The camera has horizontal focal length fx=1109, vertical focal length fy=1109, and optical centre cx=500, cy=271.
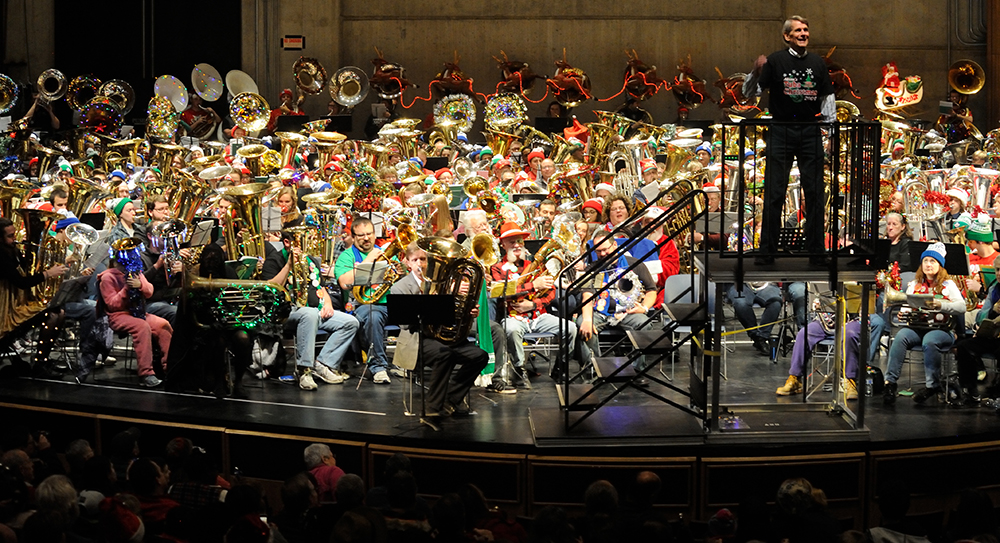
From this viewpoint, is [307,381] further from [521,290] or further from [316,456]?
[316,456]

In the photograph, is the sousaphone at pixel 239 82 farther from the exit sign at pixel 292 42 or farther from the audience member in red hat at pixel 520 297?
the audience member in red hat at pixel 520 297

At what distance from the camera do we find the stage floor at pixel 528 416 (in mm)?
6617

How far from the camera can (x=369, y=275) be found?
328 inches

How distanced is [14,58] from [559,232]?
14.2 meters

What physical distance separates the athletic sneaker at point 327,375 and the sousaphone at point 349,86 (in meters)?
10.8

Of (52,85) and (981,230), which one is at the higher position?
(52,85)

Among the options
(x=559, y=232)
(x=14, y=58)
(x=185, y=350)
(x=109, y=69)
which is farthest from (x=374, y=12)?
(x=185, y=350)

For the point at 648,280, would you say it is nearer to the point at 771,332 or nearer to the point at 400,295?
the point at 771,332

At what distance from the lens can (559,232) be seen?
924 cm

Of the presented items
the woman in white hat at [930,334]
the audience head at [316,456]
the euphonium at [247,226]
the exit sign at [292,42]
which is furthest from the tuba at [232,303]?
the exit sign at [292,42]

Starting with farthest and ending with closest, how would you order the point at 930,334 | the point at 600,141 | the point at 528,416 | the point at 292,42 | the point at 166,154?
the point at 292,42 < the point at 600,141 < the point at 166,154 < the point at 930,334 < the point at 528,416

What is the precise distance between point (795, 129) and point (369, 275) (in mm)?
3312

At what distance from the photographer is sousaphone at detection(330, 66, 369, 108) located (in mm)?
18469

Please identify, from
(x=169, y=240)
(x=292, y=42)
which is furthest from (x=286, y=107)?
(x=169, y=240)
